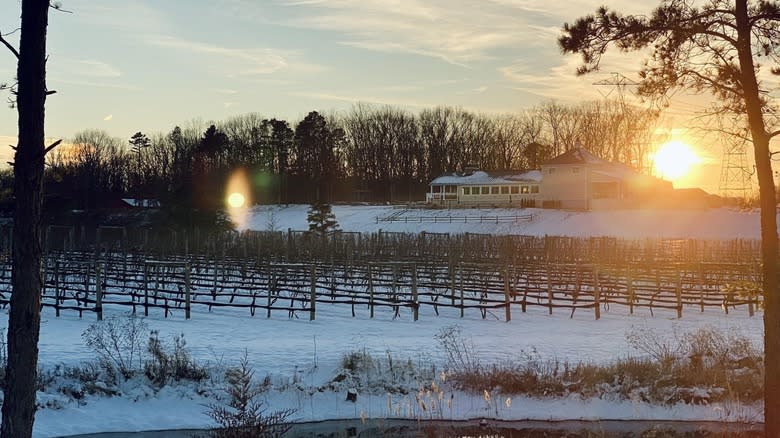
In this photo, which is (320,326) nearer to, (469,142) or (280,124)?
(280,124)

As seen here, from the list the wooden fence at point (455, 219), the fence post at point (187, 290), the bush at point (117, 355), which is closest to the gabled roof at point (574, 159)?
the wooden fence at point (455, 219)

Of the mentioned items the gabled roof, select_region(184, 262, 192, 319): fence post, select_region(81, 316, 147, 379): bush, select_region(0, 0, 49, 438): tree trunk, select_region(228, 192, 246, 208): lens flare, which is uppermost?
the gabled roof

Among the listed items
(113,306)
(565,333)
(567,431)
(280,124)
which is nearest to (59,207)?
(280,124)

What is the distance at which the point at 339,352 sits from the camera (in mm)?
13141

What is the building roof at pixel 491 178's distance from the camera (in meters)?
66.8

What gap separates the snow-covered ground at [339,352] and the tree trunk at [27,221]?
476cm

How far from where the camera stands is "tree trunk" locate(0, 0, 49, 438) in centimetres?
547

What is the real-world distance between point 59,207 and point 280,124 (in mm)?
27170

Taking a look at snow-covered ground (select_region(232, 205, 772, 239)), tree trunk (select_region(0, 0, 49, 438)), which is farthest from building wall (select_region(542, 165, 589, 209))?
tree trunk (select_region(0, 0, 49, 438))

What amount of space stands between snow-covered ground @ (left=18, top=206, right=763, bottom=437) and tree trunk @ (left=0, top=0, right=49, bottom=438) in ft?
15.6

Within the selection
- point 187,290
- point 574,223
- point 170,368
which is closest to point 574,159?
point 574,223

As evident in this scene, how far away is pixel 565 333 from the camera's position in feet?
54.0

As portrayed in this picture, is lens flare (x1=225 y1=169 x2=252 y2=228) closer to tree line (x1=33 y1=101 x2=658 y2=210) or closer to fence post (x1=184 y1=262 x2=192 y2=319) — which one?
tree line (x1=33 y1=101 x2=658 y2=210)

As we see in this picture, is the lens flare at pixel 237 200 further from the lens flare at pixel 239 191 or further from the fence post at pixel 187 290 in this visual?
the fence post at pixel 187 290
